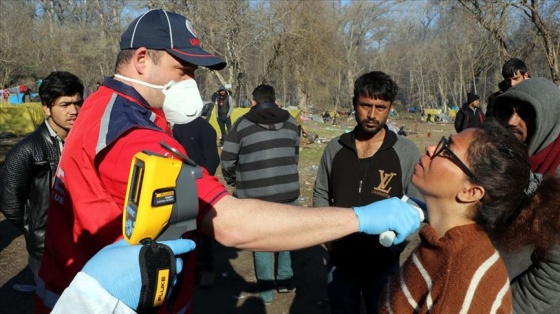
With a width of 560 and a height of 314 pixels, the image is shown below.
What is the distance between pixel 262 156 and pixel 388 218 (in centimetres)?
281

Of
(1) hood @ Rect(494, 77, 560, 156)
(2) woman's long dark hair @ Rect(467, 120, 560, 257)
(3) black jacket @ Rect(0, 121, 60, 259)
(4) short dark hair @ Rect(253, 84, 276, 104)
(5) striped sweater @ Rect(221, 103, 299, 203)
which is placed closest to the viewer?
A: (2) woman's long dark hair @ Rect(467, 120, 560, 257)

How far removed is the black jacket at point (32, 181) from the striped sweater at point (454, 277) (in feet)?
8.27

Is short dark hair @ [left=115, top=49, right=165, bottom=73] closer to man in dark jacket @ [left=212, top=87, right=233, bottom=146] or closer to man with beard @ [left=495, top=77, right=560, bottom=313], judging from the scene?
man with beard @ [left=495, top=77, right=560, bottom=313]

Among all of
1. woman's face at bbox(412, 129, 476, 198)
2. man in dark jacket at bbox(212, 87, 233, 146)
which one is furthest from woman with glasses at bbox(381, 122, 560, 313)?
man in dark jacket at bbox(212, 87, 233, 146)

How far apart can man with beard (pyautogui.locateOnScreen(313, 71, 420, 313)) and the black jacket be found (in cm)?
193

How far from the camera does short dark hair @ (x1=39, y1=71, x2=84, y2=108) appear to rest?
3424 millimetres

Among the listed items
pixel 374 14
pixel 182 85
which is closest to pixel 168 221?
pixel 182 85

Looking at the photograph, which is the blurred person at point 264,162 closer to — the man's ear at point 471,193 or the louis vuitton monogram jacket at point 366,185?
the louis vuitton monogram jacket at point 366,185

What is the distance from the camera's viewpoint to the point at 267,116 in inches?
179

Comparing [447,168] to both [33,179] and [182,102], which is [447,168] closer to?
[182,102]

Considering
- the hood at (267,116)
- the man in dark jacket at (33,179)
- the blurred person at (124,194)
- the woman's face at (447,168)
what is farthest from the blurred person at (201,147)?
the woman's face at (447,168)

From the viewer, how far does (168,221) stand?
123cm

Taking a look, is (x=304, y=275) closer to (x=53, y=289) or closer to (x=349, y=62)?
(x=53, y=289)

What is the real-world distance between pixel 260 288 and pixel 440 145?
3216 millimetres
